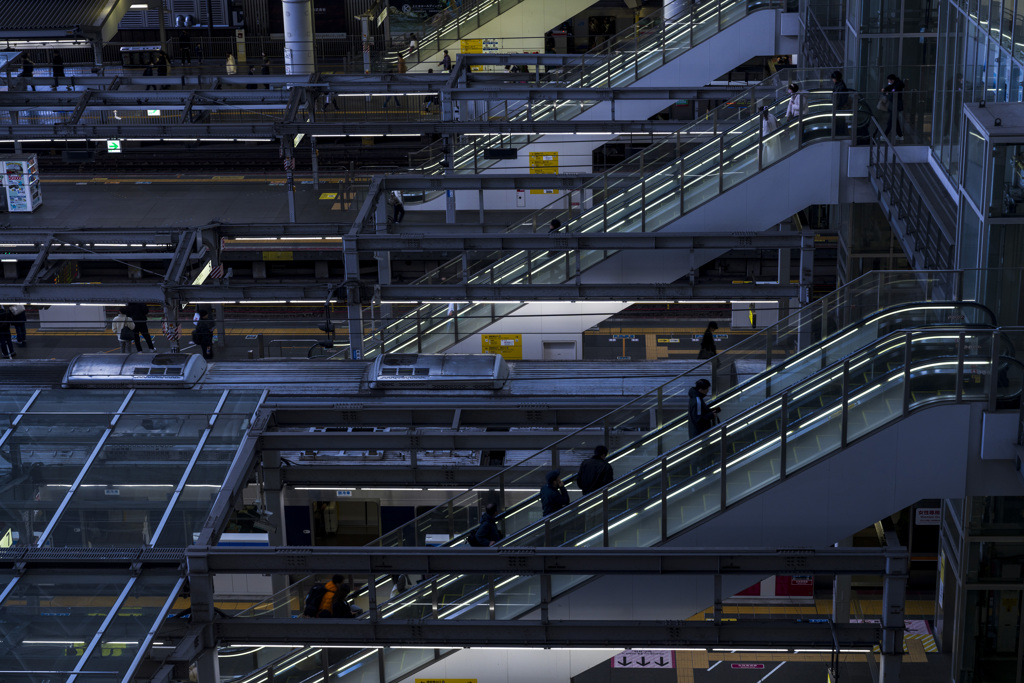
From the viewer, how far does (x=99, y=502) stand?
1251 centimetres

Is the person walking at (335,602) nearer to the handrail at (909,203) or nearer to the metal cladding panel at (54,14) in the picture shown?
Result: the handrail at (909,203)

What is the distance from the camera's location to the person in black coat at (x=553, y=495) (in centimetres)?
1304

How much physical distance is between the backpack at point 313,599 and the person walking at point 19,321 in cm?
1076

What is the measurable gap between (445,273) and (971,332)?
11926 millimetres

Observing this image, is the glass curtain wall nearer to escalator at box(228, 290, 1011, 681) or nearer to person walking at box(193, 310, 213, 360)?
escalator at box(228, 290, 1011, 681)

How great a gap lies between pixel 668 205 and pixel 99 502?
11.3 meters

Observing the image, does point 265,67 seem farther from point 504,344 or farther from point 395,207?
point 504,344

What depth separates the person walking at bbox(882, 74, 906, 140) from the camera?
A: 19.1 meters

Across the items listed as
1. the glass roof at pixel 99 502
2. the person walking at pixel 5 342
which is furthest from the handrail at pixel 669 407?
the person walking at pixel 5 342

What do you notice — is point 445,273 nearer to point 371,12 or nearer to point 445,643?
Result: point 445,643

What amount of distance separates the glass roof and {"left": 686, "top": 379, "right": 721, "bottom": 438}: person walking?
4769 mm

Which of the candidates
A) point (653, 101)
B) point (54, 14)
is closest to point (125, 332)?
point (653, 101)

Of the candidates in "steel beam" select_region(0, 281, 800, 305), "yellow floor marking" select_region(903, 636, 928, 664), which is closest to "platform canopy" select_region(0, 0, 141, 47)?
"steel beam" select_region(0, 281, 800, 305)

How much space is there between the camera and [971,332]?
12.1 meters
